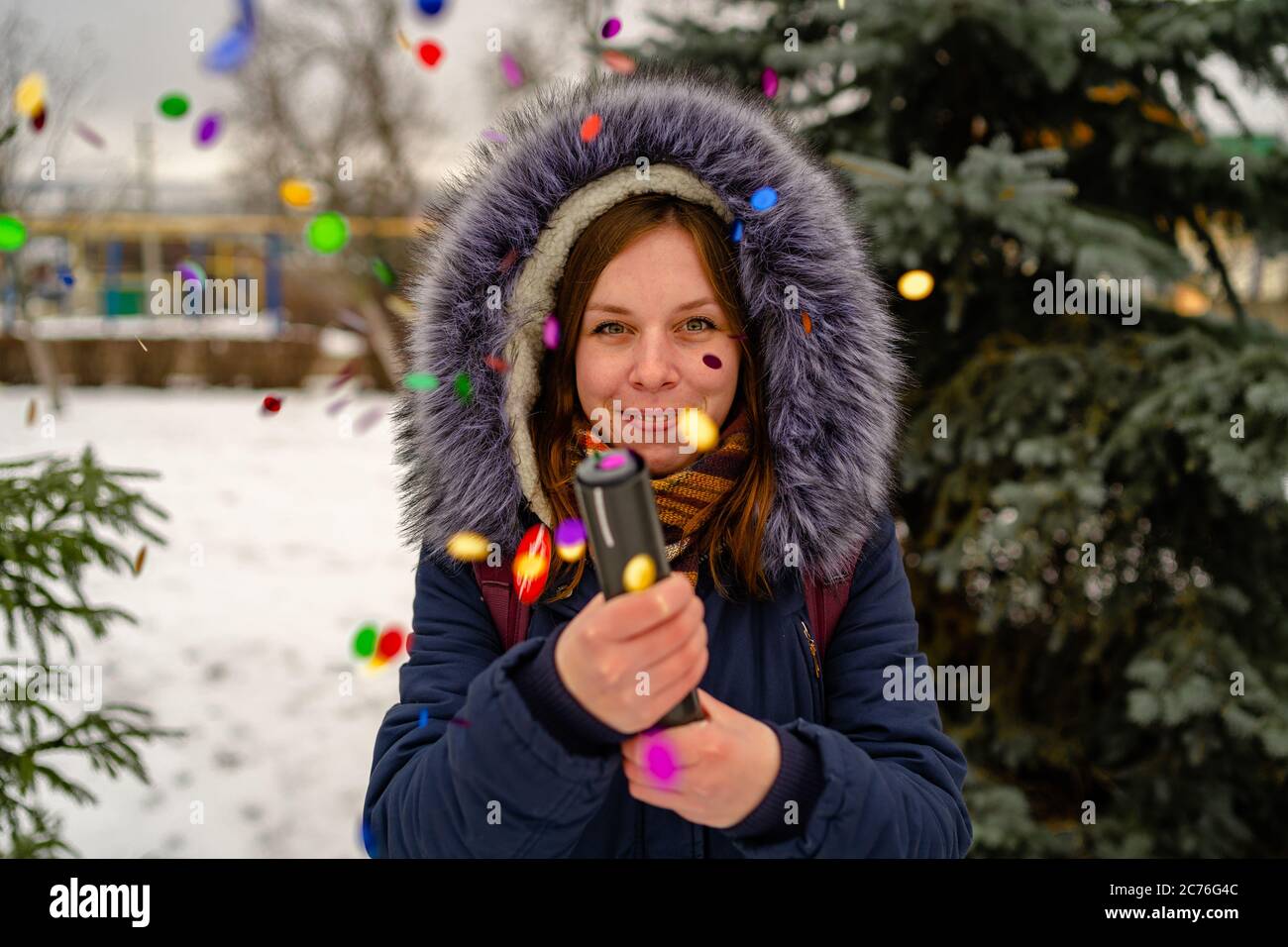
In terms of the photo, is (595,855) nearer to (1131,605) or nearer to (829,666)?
(829,666)

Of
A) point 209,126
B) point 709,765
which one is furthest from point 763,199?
point 209,126

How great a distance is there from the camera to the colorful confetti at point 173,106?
173 centimetres

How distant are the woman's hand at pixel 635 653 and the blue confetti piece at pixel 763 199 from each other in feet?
2.33

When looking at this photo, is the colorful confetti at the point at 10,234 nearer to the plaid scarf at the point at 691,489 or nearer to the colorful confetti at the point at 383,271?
the colorful confetti at the point at 383,271

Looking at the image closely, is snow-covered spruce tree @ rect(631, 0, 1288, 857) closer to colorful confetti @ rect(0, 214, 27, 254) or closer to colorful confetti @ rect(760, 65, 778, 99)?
colorful confetti @ rect(760, 65, 778, 99)

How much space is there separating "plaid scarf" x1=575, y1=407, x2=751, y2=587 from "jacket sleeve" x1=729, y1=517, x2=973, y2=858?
0.80ft

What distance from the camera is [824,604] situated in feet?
4.83

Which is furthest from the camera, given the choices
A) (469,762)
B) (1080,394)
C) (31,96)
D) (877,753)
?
(1080,394)

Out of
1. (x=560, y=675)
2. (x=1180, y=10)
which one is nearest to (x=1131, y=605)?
(x=1180, y=10)

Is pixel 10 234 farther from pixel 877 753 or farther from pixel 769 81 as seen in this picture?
pixel 769 81

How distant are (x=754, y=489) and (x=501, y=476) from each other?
393 mm

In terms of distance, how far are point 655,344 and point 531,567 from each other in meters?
0.38

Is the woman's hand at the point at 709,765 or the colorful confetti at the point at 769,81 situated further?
the colorful confetti at the point at 769,81

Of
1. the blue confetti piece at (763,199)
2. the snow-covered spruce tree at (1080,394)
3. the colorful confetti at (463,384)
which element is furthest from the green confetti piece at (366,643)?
the snow-covered spruce tree at (1080,394)
